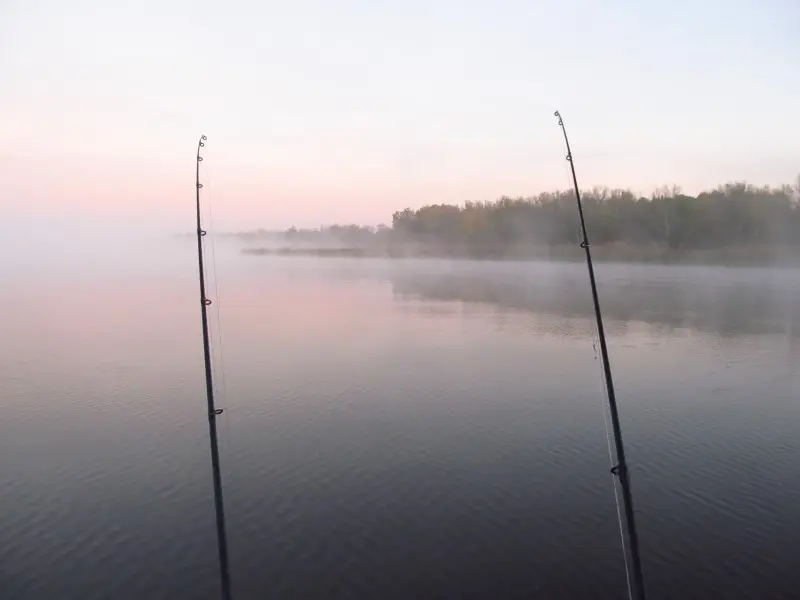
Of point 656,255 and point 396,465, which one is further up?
point 656,255


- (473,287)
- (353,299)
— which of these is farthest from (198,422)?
(473,287)

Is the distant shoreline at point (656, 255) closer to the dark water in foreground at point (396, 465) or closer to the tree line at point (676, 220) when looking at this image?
the tree line at point (676, 220)

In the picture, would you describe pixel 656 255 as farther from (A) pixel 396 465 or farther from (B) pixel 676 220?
A: (A) pixel 396 465

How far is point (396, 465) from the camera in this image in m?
11.6

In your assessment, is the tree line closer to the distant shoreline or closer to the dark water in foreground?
the distant shoreline

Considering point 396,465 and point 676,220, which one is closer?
point 396,465

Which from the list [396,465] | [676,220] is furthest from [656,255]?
[396,465]

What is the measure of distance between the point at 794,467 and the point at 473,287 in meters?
35.9

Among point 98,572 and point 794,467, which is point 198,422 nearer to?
point 98,572

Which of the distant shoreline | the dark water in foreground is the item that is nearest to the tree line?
the distant shoreline

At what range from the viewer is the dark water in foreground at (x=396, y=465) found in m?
8.16

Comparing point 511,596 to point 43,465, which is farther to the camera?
point 43,465

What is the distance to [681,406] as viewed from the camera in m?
15.4

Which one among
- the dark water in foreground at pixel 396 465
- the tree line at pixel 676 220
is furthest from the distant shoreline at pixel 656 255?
the dark water in foreground at pixel 396 465
